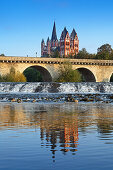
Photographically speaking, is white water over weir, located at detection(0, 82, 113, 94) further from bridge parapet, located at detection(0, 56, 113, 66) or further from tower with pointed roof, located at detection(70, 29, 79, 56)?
tower with pointed roof, located at detection(70, 29, 79, 56)

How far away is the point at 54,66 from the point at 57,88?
27548mm

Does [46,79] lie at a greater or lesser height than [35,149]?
greater

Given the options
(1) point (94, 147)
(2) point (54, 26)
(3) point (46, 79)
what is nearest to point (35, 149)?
(1) point (94, 147)

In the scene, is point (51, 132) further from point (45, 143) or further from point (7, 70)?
point (7, 70)

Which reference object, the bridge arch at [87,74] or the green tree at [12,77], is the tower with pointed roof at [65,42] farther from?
the green tree at [12,77]

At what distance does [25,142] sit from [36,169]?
2472 mm

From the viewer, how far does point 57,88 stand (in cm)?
4522

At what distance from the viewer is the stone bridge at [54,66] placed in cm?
6612

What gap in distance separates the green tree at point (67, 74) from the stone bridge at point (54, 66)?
236 cm

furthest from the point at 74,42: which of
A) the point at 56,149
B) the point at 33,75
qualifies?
the point at 56,149

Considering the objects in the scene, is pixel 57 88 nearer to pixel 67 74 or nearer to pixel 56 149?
pixel 67 74

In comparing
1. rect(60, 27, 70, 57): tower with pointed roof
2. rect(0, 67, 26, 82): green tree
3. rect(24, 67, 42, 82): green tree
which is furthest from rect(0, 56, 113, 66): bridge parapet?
rect(60, 27, 70, 57): tower with pointed roof

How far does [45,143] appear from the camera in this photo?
7.62 meters

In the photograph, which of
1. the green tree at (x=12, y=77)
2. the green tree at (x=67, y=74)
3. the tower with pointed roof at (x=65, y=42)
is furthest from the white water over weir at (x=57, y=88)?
the tower with pointed roof at (x=65, y=42)
